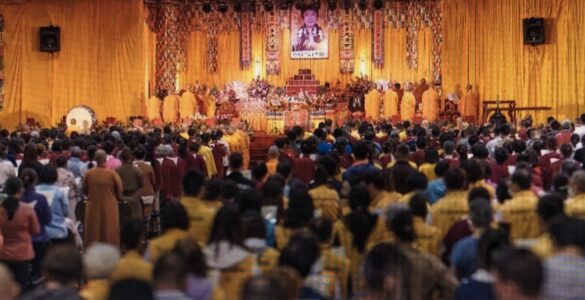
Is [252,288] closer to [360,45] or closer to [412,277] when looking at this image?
[412,277]

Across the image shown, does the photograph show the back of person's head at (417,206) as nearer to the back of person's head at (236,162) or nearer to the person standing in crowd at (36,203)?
the back of person's head at (236,162)

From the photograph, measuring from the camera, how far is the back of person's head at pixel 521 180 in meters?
7.48

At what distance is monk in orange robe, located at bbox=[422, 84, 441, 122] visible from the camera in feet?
90.2

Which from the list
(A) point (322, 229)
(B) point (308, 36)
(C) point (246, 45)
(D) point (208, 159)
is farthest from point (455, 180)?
(C) point (246, 45)

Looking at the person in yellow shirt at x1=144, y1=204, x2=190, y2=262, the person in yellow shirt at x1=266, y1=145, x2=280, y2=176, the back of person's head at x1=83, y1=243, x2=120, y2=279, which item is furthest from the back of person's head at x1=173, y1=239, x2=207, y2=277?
the person in yellow shirt at x1=266, y1=145, x2=280, y2=176

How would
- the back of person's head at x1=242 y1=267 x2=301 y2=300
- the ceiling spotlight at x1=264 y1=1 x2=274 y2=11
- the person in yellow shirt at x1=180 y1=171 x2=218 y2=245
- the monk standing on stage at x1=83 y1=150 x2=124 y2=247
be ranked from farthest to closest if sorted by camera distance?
the ceiling spotlight at x1=264 y1=1 x2=274 y2=11 → the monk standing on stage at x1=83 y1=150 x2=124 y2=247 → the person in yellow shirt at x1=180 y1=171 x2=218 y2=245 → the back of person's head at x1=242 y1=267 x2=301 y2=300

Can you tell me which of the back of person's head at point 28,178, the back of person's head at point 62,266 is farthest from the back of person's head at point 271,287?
the back of person's head at point 28,178

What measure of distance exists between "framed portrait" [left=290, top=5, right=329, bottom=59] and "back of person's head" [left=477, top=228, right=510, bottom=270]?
26087 millimetres

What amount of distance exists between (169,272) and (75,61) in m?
23.9

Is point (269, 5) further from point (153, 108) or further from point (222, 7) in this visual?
point (153, 108)

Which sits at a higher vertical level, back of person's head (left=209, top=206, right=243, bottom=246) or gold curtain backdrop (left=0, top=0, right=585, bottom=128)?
gold curtain backdrop (left=0, top=0, right=585, bottom=128)

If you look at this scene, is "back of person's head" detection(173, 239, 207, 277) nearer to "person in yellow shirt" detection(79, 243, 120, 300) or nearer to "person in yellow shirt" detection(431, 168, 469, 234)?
"person in yellow shirt" detection(79, 243, 120, 300)

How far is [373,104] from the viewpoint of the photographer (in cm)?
2867

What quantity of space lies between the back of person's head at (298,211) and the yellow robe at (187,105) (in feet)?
73.0
